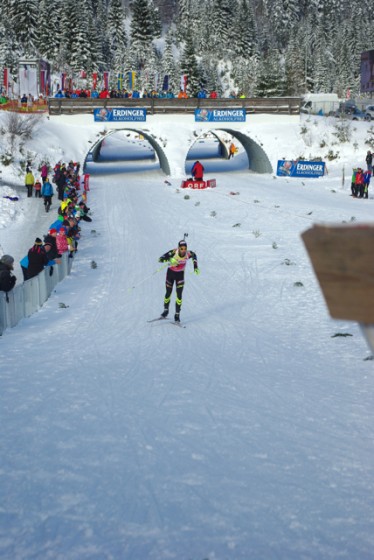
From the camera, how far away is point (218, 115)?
38.4m

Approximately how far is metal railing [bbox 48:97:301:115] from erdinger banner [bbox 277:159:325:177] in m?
5.29

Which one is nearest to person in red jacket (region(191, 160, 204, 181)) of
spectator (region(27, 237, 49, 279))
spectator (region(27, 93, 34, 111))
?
spectator (region(27, 93, 34, 111))

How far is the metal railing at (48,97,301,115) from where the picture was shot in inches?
1492

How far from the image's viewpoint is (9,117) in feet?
117

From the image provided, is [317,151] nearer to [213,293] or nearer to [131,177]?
[131,177]

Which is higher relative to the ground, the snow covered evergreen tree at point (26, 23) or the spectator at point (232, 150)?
the snow covered evergreen tree at point (26, 23)

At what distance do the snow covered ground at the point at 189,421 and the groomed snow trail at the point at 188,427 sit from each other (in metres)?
0.02

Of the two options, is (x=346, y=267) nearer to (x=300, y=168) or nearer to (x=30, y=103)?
(x=300, y=168)

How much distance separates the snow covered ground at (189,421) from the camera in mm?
4449

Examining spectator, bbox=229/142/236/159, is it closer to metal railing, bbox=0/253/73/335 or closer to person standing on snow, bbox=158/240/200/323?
metal railing, bbox=0/253/73/335

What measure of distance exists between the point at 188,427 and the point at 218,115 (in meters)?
34.2

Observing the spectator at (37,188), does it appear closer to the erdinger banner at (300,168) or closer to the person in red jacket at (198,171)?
the person in red jacket at (198,171)

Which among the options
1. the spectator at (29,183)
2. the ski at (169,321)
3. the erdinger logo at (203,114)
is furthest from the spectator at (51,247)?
the erdinger logo at (203,114)

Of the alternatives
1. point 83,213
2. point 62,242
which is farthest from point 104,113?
point 62,242
